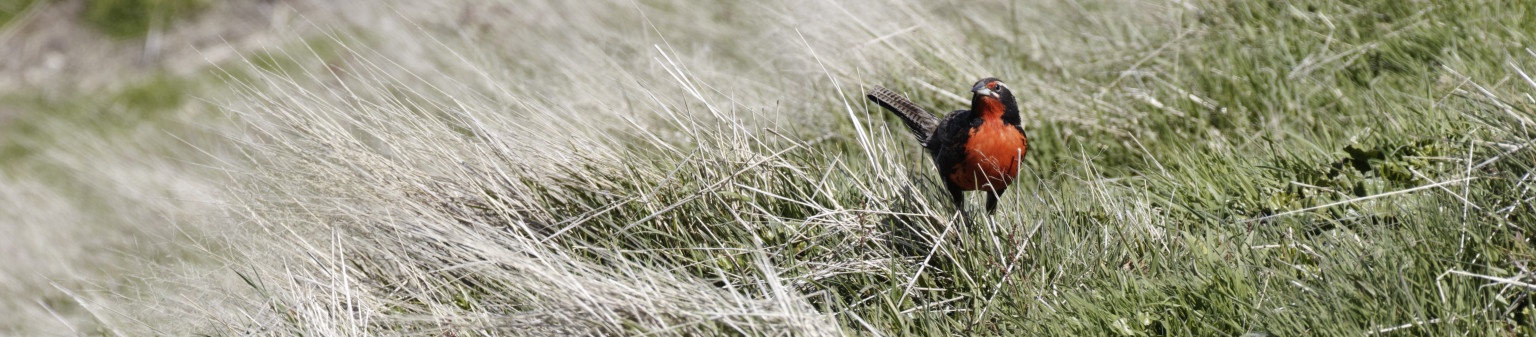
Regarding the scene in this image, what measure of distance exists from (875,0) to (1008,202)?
222 centimetres

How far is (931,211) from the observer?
3.22 meters

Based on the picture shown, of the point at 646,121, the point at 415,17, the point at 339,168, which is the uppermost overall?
the point at 339,168

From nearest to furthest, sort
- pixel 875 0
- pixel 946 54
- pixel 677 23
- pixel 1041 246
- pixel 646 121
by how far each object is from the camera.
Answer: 1. pixel 1041 246
2. pixel 646 121
3. pixel 946 54
4. pixel 875 0
5. pixel 677 23

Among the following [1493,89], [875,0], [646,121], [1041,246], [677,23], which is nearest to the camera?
[1041,246]

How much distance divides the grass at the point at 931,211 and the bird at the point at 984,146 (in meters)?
0.09

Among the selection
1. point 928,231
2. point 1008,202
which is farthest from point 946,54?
point 928,231

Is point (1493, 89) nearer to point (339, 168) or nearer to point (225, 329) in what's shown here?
point (339, 168)

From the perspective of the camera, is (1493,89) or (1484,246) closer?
(1484,246)

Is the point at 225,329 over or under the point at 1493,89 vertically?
under

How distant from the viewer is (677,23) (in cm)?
692

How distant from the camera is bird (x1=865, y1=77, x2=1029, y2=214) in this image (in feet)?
11.7

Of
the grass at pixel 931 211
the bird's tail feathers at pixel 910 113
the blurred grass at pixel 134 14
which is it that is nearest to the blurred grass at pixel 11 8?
the blurred grass at pixel 134 14

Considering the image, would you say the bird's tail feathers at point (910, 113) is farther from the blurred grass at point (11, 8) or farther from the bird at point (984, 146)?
the blurred grass at point (11, 8)

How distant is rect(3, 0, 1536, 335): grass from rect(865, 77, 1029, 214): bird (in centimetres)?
9
